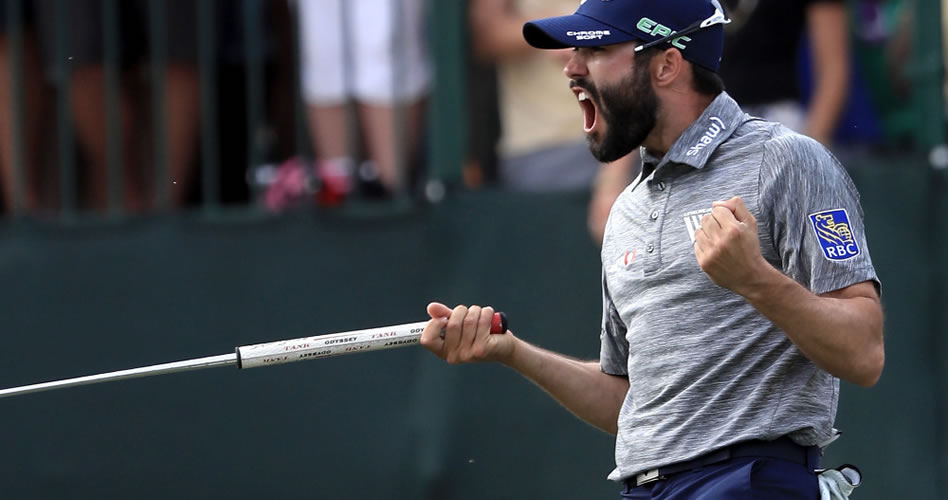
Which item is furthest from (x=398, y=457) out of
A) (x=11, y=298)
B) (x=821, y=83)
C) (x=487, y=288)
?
(x=821, y=83)

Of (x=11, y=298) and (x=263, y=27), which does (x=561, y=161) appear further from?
(x=11, y=298)

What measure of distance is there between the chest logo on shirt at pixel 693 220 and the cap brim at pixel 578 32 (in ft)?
1.49

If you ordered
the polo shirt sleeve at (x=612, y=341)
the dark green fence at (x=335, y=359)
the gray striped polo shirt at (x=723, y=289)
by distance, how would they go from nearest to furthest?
1. the gray striped polo shirt at (x=723, y=289)
2. the polo shirt sleeve at (x=612, y=341)
3. the dark green fence at (x=335, y=359)

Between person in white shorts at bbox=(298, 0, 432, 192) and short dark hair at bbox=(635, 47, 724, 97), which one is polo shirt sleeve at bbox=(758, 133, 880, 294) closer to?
short dark hair at bbox=(635, 47, 724, 97)

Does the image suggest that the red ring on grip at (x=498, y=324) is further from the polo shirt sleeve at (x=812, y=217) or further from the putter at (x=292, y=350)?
the polo shirt sleeve at (x=812, y=217)

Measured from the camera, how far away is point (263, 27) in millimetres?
6090

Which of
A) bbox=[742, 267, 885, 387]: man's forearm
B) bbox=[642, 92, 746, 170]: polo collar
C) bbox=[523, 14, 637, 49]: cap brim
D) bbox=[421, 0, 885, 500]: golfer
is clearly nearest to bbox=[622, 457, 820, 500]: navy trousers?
bbox=[421, 0, 885, 500]: golfer

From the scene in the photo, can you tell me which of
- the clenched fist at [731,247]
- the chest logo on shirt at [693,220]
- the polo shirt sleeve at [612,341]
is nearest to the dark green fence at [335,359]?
the polo shirt sleeve at [612,341]

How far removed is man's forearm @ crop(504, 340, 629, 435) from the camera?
355 cm

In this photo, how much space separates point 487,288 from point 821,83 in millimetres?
1619

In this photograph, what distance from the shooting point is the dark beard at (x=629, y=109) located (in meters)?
3.35

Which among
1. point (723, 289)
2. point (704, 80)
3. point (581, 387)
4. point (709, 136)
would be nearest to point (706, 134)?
point (709, 136)

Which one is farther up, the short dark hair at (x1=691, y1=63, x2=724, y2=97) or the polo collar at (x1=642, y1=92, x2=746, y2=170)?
the short dark hair at (x1=691, y1=63, x2=724, y2=97)

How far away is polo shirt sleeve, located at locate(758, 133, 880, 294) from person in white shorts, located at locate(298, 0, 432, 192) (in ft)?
10.1
